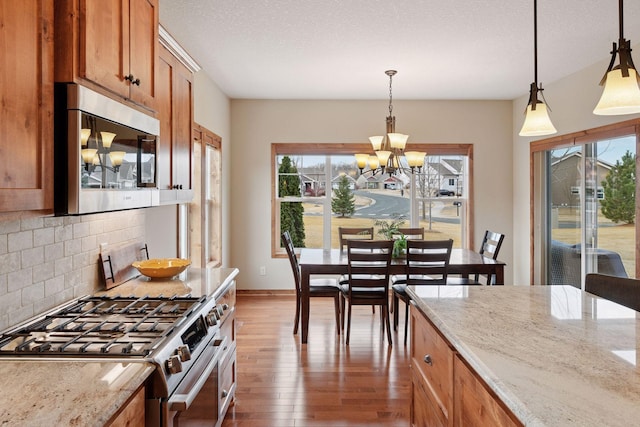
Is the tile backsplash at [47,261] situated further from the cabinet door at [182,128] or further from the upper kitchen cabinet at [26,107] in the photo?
the cabinet door at [182,128]

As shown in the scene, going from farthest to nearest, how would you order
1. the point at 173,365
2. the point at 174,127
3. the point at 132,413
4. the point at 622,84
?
the point at 174,127, the point at 622,84, the point at 173,365, the point at 132,413

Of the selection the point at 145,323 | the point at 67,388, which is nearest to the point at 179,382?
the point at 145,323

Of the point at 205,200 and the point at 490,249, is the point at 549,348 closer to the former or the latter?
the point at 490,249

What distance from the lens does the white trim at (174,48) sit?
7.97 feet

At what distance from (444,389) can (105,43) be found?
1843 millimetres

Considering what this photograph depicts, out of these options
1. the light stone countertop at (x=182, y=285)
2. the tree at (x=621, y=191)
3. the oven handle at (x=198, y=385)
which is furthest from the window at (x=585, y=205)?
the oven handle at (x=198, y=385)

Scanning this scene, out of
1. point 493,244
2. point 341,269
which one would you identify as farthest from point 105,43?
point 493,244

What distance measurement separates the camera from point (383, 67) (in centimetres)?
429

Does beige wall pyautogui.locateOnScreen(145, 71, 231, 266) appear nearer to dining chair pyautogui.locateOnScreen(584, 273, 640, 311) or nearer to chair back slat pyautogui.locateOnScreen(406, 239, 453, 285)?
chair back slat pyautogui.locateOnScreen(406, 239, 453, 285)

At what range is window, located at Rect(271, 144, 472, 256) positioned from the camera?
5.98m

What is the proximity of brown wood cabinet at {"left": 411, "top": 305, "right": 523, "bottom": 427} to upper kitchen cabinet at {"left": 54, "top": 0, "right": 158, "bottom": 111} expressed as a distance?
163 centimetres

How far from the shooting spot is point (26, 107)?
1.33m

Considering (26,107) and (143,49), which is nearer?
(26,107)

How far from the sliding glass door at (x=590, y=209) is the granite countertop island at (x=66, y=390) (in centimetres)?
425
